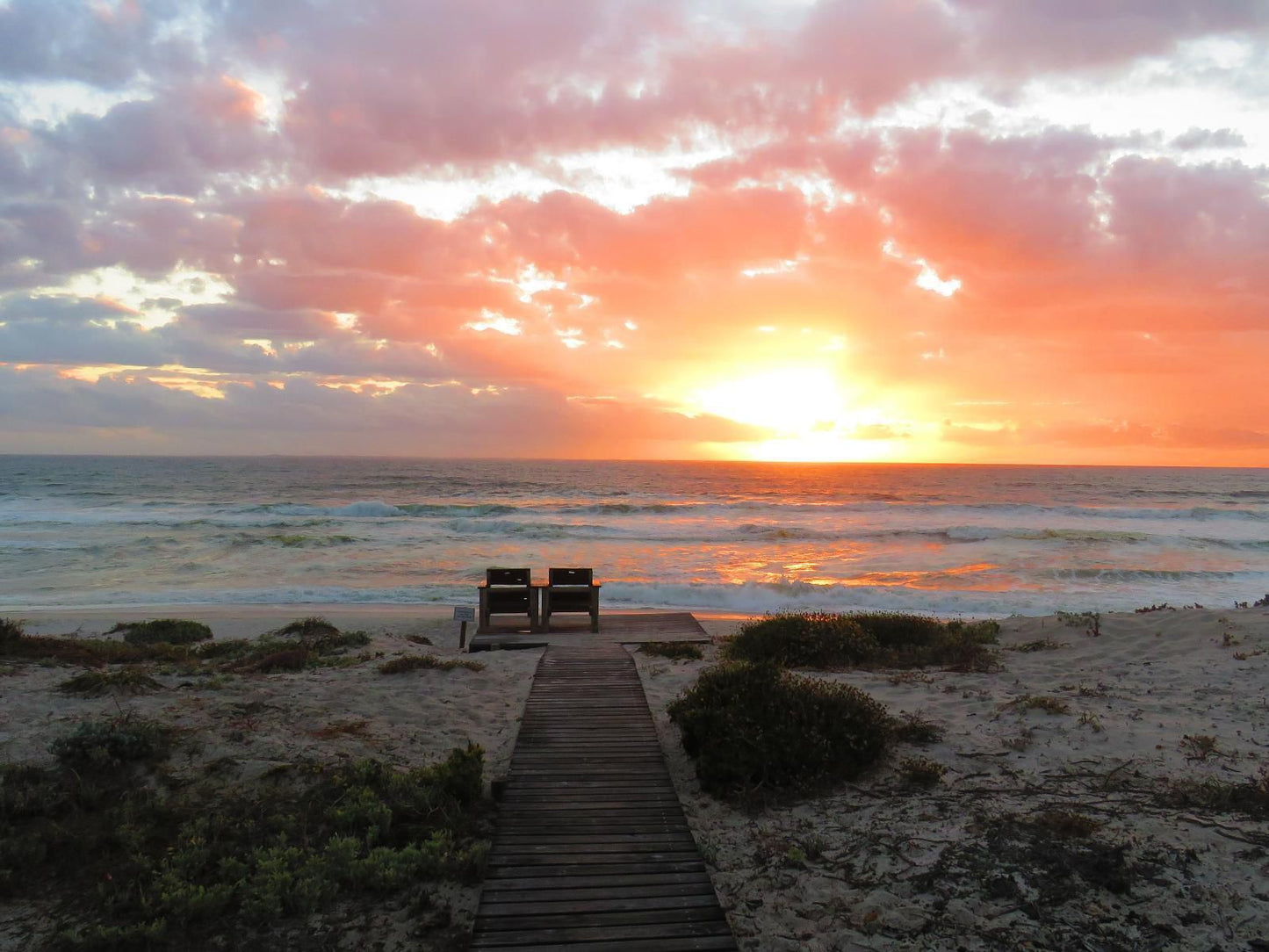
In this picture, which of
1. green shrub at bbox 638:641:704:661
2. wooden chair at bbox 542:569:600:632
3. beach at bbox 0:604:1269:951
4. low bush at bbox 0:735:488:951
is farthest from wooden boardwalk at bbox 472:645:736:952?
wooden chair at bbox 542:569:600:632

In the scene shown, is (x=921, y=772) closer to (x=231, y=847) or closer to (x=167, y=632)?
(x=231, y=847)

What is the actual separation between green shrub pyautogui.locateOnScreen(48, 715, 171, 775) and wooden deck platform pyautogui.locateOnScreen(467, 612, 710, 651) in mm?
6715

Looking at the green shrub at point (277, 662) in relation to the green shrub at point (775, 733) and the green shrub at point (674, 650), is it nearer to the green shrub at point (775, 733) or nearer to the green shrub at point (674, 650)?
the green shrub at point (674, 650)

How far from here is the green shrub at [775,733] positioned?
6598 millimetres

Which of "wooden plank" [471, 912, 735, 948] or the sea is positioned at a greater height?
"wooden plank" [471, 912, 735, 948]

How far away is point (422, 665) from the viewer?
1102 centimetres

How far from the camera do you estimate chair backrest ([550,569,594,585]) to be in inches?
588

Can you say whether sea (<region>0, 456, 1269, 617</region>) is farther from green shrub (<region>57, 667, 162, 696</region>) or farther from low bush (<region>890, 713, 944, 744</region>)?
low bush (<region>890, 713, 944, 744</region>)

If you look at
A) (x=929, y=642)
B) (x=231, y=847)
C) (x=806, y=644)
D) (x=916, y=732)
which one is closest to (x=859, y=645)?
(x=806, y=644)

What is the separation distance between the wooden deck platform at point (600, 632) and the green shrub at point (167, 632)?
6.18m

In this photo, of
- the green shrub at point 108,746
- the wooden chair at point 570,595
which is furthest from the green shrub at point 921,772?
the wooden chair at point 570,595

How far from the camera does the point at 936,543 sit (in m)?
38.8

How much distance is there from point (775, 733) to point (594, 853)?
86.2 inches

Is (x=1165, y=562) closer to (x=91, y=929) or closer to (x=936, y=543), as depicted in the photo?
(x=936, y=543)
